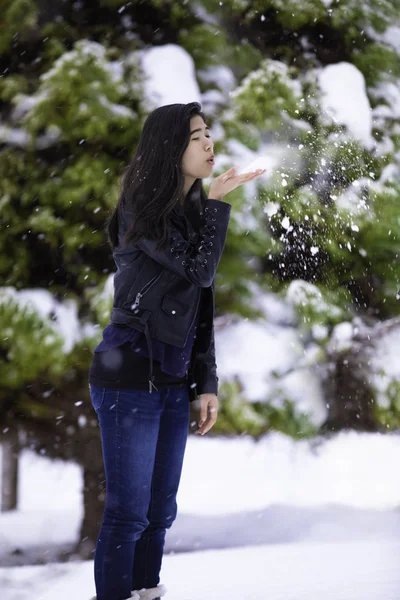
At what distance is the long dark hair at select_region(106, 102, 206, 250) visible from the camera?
4.81 ft

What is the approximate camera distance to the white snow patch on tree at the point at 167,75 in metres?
3.46

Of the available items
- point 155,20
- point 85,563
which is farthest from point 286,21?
point 85,563

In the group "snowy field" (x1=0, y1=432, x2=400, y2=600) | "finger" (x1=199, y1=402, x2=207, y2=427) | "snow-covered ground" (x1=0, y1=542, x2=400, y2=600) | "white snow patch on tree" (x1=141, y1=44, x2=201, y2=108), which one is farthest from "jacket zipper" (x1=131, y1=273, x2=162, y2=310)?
"white snow patch on tree" (x1=141, y1=44, x2=201, y2=108)

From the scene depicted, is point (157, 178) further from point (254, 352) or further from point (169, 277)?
point (254, 352)

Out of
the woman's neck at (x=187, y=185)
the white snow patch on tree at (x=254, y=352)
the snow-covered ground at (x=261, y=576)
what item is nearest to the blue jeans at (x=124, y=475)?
the woman's neck at (x=187, y=185)

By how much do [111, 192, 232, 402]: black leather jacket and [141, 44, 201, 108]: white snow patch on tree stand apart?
2.13 m

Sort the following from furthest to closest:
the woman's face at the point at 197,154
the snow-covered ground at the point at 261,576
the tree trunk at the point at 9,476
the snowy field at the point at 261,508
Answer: the tree trunk at the point at 9,476 < the snowy field at the point at 261,508 < the snow-covered ground at the point at 261,576 < the woman's face at the point at 197,154

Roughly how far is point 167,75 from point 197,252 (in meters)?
2.27

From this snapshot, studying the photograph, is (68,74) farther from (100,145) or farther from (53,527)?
(53,527)

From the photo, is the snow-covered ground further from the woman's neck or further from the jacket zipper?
the woman's neck

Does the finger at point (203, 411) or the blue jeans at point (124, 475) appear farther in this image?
Result: the finger at point (203, 411)

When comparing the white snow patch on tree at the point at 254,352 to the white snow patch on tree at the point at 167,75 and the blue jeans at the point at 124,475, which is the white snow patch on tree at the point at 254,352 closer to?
the white snow patch on tree at the point at 167,75

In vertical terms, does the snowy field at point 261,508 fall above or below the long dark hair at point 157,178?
below

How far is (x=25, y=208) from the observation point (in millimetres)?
3305
